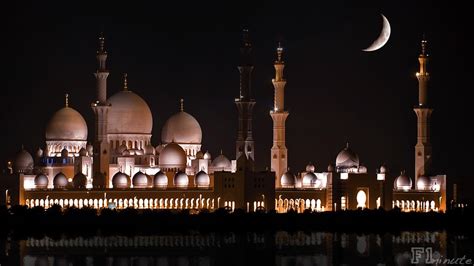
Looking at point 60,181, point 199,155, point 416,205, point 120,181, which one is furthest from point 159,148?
point 416,205

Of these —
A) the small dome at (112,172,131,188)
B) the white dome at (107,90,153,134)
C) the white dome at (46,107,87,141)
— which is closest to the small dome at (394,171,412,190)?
the white dome at (107,90,153,134)

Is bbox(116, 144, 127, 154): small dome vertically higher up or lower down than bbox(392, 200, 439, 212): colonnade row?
higher up

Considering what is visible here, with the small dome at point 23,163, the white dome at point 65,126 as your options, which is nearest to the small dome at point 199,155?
the white dome at point 65,126

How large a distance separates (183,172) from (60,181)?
4354 mm

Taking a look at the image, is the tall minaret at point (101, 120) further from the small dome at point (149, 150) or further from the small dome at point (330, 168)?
the small dome at point (330, 168)

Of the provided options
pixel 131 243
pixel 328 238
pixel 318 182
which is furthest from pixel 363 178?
pixel 131 243

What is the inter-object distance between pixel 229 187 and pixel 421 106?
8266mm

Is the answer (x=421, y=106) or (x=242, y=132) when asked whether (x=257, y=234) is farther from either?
(x=421, y=106)

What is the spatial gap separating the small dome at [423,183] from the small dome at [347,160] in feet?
8.15

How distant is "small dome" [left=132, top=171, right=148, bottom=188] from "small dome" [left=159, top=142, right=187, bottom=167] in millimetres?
1972

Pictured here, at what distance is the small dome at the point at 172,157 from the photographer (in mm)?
78062

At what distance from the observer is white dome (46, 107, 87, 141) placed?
79938mm

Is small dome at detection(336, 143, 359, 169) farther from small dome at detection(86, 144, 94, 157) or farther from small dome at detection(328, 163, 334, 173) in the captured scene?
small dome at detection(86, 144, 94, 157)

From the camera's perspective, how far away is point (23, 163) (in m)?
79.4
